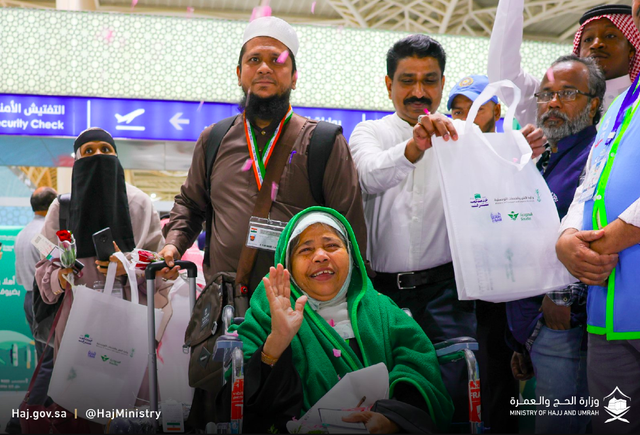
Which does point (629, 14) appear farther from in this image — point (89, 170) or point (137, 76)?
point (137, 76)

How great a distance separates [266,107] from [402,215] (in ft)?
2.37

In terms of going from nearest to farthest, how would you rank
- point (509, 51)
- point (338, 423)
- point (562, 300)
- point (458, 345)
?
point (338, 423) → point (458, 345) → point (562, 300) → point (509, 51)

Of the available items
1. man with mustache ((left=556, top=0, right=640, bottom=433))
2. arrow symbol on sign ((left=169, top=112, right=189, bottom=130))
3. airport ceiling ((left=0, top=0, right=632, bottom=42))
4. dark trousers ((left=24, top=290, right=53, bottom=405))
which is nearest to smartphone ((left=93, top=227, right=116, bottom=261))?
dark trousers ((left=24, top=290, right=53, bottom=405))

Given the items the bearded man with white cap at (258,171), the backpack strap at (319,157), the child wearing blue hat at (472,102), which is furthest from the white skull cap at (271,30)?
the child wearing blue hat at (472,102)

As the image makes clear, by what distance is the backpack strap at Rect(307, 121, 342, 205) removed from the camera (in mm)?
2299

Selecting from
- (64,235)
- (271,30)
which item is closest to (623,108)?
(271,30)

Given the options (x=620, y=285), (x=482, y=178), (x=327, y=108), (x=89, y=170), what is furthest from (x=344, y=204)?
(x=327, y=108)

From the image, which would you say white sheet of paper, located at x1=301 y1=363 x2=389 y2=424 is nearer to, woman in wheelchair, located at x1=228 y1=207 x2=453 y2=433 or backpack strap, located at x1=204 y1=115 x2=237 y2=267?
woman in wheelchair, located at x1=228 y1=207 x2=453 y2=433

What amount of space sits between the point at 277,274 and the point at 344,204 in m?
0.57

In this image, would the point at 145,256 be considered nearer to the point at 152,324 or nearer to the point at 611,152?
the point at 152,324

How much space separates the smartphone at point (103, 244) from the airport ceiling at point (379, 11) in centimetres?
506

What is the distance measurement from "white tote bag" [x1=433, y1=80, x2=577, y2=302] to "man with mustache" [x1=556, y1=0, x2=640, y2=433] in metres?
0.13

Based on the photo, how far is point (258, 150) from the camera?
237cm

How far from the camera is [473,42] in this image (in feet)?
21.4
